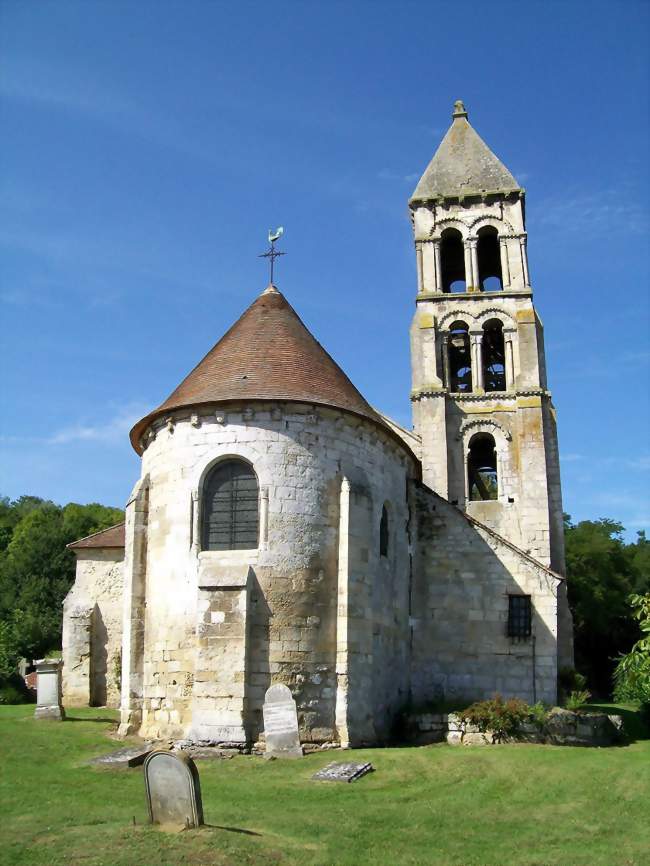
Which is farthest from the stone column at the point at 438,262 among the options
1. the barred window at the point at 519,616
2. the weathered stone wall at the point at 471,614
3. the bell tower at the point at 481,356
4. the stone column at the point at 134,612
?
the stone column at the point at 134,612

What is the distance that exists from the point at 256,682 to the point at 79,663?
10.4 m

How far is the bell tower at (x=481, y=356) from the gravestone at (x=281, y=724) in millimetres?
13115

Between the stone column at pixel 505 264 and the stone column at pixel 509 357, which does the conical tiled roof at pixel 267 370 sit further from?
the stone column at pixel 505 264

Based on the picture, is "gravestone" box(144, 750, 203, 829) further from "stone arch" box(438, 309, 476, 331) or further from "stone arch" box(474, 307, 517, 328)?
"stone arch" box(474, 307, 517, 328)

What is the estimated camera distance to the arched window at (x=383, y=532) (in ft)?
63.4

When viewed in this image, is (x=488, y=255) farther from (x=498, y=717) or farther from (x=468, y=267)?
(x=498, y=717)

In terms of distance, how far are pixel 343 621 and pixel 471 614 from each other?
6.20 m

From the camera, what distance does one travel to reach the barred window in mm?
21484

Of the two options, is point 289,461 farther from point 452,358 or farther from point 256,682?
point 452,358

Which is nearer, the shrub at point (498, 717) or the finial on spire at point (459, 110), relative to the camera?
the shrub at point (498, 717)

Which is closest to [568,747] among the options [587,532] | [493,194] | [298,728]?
[298,728]

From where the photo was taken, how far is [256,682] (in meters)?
15.9

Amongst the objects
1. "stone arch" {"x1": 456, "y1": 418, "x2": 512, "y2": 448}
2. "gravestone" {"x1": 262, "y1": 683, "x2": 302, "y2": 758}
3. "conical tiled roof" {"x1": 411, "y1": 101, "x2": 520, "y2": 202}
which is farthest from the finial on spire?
"gravestone" {"x1": 262, "y1": 683, "x2": 302, "y2": 758}

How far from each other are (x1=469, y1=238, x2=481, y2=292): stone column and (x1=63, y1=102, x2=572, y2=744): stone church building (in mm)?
9168
